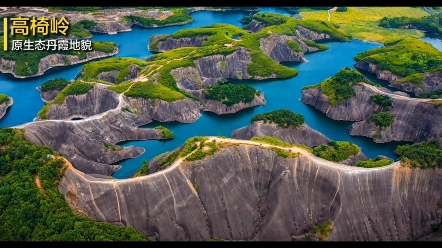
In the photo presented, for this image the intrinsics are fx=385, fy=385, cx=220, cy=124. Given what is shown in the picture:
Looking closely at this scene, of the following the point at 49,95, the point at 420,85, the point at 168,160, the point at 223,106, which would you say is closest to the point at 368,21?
the point at 420,85

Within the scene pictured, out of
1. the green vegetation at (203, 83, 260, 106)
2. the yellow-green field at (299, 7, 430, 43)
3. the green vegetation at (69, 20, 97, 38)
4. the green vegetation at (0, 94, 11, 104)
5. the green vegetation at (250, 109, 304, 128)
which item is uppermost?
the yellow-green field at (299, 7, 430, 43)

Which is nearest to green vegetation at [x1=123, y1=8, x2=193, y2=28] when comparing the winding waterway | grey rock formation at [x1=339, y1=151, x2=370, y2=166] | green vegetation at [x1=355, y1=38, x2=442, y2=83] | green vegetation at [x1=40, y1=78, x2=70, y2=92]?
the winding waterway

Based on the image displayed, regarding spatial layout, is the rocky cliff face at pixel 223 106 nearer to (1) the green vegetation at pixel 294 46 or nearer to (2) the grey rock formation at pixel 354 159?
(2) the grey rock formation at pixel 354 159

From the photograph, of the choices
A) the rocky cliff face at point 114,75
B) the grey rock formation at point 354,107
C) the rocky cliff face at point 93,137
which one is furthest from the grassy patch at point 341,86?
the rocky cliff face at point 114,75

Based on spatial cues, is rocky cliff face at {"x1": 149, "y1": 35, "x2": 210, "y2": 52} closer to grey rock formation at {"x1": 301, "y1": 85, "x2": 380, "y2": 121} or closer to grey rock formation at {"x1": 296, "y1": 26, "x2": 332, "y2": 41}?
grey rock formation at {"x1": 296, "y1": 26, "x2": 332, "y2": 41}

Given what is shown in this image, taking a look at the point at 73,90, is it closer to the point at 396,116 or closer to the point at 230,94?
the point at 230,94

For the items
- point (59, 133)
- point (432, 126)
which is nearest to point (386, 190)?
point (432, 126)

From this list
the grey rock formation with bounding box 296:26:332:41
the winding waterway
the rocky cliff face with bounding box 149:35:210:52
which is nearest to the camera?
the winding waterway
